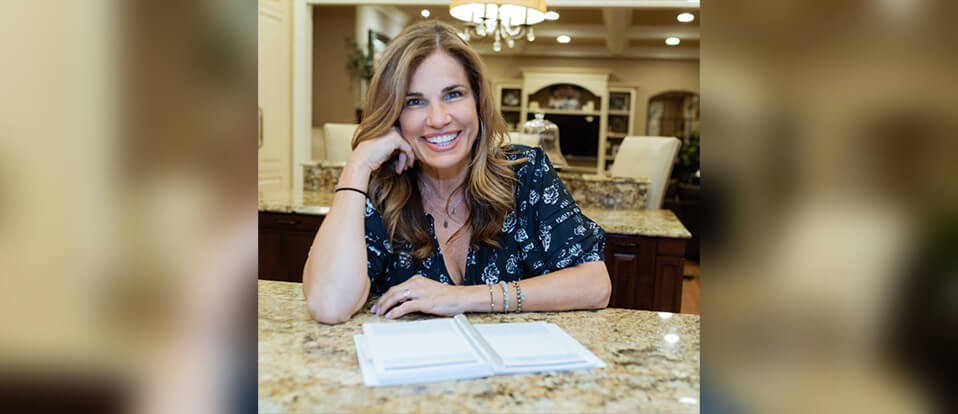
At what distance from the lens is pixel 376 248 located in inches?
49.3

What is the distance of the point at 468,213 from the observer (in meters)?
1.45

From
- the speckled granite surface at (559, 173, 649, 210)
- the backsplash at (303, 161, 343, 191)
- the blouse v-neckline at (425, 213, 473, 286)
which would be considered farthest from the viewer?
the backsplash at (303, 161, 343, 191)

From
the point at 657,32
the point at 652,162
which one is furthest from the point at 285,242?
the point at 657,32

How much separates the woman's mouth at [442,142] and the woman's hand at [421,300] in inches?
14.8

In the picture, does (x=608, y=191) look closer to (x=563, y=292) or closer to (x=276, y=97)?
(x=563, y=292)

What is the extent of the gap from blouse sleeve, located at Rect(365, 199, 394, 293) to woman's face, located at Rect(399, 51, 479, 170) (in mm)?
166

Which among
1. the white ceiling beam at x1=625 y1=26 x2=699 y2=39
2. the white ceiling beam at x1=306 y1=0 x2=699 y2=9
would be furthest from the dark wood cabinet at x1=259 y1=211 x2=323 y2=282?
the white ceiling beam at x1=625 y1=26 x2=699 y2=39

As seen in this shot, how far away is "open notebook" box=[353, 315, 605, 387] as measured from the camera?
2.22 feet

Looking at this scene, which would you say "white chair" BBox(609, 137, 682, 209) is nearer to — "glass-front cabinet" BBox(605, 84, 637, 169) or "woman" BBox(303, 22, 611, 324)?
"woman" BBox(303, 22, 611, 324)

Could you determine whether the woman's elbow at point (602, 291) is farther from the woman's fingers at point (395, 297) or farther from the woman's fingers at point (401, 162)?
the woman's fingers at point (401, 162)

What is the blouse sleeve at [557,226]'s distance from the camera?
1.27m
